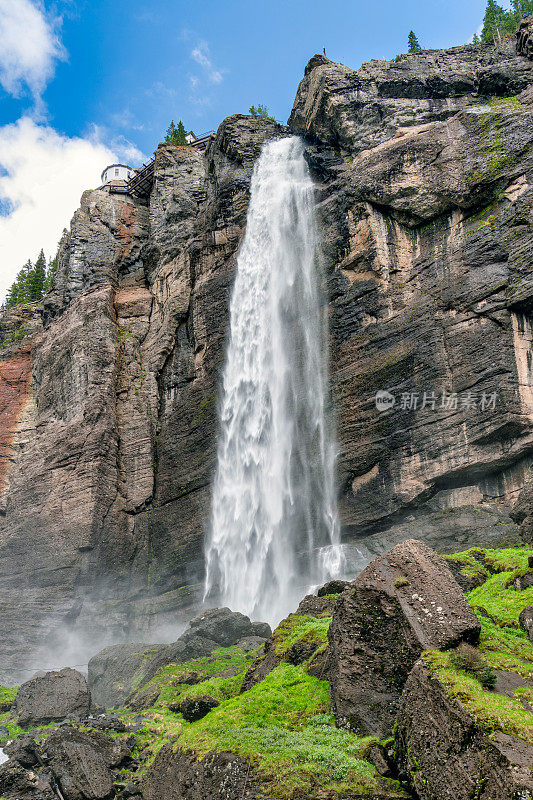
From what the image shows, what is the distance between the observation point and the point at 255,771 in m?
6.63

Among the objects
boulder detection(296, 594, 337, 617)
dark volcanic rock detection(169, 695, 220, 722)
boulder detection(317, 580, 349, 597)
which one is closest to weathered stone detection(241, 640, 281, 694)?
dark volcanic rock detection(169, 695, 220, 722)

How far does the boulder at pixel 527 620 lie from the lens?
28.2 ft

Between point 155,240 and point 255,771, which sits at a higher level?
point 155,240

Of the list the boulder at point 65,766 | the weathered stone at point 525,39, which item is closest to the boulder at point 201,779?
the boulder at point 65,766

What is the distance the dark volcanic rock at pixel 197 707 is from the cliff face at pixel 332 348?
11432 millimetres

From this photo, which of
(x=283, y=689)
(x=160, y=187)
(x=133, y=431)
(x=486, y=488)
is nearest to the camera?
(x=283, y=689)

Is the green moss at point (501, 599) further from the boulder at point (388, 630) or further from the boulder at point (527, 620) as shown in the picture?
the boulder at point (388, 630)

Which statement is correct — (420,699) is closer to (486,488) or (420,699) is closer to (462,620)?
(462,620)

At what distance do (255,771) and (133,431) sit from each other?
28.7 meters

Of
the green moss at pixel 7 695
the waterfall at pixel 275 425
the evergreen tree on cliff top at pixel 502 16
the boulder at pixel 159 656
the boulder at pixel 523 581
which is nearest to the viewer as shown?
the boulder at pixel 523 581

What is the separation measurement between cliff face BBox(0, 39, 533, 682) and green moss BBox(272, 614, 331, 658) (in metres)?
9.75

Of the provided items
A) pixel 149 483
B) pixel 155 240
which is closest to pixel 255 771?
pixel 149 483

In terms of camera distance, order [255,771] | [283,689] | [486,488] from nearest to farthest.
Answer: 1. [255,771]
2. [283,689]
3. [486,488]

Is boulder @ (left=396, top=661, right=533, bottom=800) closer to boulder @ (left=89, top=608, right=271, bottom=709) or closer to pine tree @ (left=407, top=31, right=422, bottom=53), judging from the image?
boulder @ (left=89, top=608, right=271, bottom=709)
